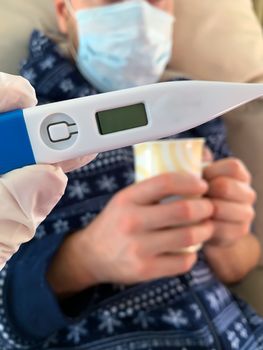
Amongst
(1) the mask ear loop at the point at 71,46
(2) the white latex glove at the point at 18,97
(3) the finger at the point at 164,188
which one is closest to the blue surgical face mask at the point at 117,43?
(1) the mask ear loop at the point at 71,46

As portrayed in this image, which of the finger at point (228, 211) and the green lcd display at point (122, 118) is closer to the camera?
the green lcd display at point (122, 118)

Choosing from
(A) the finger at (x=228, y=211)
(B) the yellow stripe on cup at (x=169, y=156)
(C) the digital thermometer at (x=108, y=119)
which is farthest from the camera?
(A) the finger at (x=228, y=211)

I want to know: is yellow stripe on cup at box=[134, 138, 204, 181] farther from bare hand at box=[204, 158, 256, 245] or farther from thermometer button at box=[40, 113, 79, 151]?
thermometer button at box=[40, 113, 79, 151]

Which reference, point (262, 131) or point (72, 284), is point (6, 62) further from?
point (262, 131)

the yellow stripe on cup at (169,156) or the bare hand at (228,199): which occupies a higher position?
the yellow stripe on cup at (169,156)

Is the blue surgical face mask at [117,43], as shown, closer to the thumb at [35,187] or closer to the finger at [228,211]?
the finger at [228,211]

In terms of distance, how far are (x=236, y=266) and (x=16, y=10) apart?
449mm

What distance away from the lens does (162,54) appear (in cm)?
74

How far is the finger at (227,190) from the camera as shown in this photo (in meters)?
0.73

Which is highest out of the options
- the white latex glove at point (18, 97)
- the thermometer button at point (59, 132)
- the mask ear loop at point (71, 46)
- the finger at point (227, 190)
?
the white latex glove at point (18, 97)

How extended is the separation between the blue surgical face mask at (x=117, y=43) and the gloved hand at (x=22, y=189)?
1.15 ft

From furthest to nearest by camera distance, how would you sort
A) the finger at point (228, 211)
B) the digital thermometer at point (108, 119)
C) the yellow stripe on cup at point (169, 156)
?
the finger at point (228, 211) → the yellow stripe on cup at point (169, 156) → the digital thermometer at point (108, 119)

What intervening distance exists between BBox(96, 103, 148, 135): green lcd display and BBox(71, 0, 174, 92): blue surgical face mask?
380 mm

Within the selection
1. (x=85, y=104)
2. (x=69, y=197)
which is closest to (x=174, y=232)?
(x=69, y=197)
